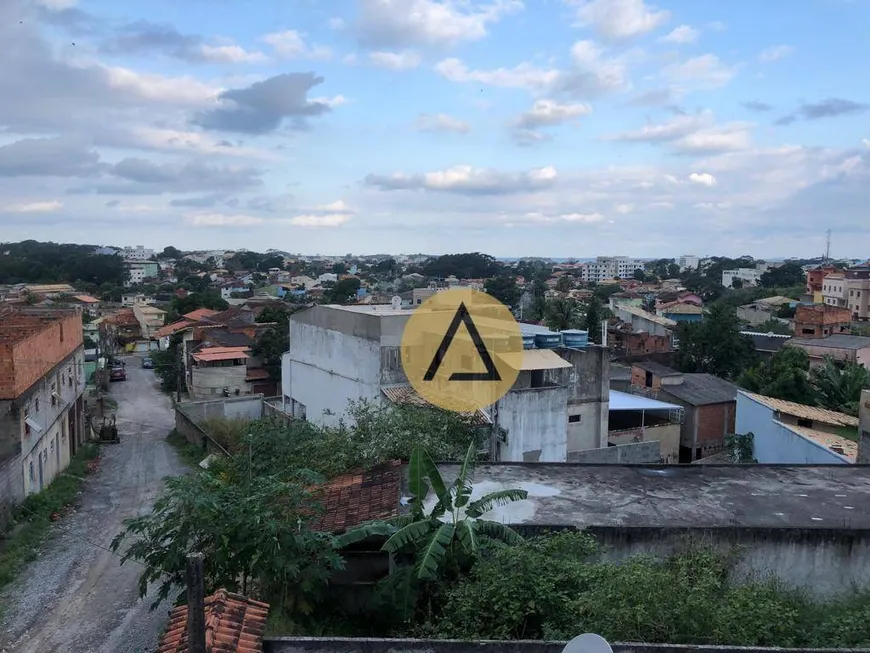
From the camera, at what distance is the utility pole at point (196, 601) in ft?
14.7

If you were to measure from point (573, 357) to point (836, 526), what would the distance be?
31.9 ft

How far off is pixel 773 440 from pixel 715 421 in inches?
167

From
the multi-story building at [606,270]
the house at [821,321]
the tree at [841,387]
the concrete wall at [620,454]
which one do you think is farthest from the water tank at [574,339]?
the multi-story building at [606,270]

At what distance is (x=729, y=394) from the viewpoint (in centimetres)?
2427

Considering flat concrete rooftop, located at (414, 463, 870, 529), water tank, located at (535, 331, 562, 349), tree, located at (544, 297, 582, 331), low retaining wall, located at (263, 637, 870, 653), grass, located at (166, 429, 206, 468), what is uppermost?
water tank, located at (535, 331, 562, 349)

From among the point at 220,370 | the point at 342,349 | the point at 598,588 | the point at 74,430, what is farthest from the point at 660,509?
the point at 220,370

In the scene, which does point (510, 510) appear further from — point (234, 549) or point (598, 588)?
point (234, 549)

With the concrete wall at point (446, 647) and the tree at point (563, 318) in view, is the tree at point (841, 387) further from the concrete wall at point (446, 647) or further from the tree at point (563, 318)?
the concrete wall at point (446, 647)

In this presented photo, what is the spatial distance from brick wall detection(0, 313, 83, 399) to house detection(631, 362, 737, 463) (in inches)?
741

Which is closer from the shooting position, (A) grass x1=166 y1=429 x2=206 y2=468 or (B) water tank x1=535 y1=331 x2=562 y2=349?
(B) water tank x1=535 y1=331 x2=562 y2=349

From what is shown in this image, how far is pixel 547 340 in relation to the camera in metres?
17.2

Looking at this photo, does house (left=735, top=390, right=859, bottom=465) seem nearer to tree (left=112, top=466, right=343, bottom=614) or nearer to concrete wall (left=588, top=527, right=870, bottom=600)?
concrete wall (left=588, top=527, right=870, bottom=600)

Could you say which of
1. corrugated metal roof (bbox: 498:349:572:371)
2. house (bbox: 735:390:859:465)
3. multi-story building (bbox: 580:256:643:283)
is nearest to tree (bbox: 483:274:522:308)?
house (bbox: 735:390:859:465)

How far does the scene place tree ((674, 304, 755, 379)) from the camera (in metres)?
33.9
